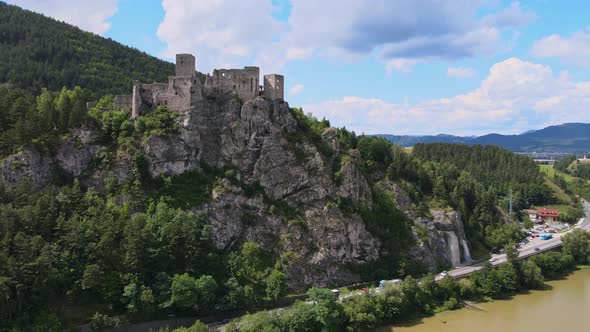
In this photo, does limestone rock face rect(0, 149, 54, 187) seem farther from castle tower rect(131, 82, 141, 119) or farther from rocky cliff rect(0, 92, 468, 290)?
castle tower rect(131, 82, 141, 119)

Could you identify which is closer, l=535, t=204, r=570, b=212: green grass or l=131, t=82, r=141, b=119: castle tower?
l=131, t=82, r=141, b=119: castle tower

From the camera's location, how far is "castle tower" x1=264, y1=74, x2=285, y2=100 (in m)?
57.2

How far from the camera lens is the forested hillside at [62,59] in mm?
79562

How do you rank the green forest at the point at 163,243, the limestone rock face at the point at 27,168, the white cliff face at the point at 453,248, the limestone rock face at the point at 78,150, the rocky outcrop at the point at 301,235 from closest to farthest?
the green forest at the point at 163,243 → the limestone rock face at the point at 27,168 → the limestone rock face at the point at 78,150 → the rocky outcrop at the point at 301,235 → the white cliff face at the point at 453,248

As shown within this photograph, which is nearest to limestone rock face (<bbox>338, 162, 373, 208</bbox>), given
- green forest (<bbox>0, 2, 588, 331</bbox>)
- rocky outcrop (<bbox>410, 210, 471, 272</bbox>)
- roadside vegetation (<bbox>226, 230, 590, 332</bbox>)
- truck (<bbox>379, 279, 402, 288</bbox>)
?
green forest (<bbox>0, 2, 588, 331</bbox>)

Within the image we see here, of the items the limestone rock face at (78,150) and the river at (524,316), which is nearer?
the river at (524,316)

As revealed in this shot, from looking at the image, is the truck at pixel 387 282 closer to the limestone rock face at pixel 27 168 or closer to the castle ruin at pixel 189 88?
the castle ruin at pixel 189 88

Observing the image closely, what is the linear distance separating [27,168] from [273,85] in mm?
28212

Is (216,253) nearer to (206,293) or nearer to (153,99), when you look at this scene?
(206,293)

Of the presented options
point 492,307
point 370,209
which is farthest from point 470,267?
point 370,209

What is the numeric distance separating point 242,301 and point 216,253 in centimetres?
658

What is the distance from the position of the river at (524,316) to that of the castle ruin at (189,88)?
102 ft

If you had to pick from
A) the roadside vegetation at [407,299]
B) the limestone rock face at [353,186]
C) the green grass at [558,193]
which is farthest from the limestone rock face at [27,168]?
the green grass at [558,193]

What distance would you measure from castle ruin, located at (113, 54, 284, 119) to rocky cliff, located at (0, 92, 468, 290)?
1.44 meters
